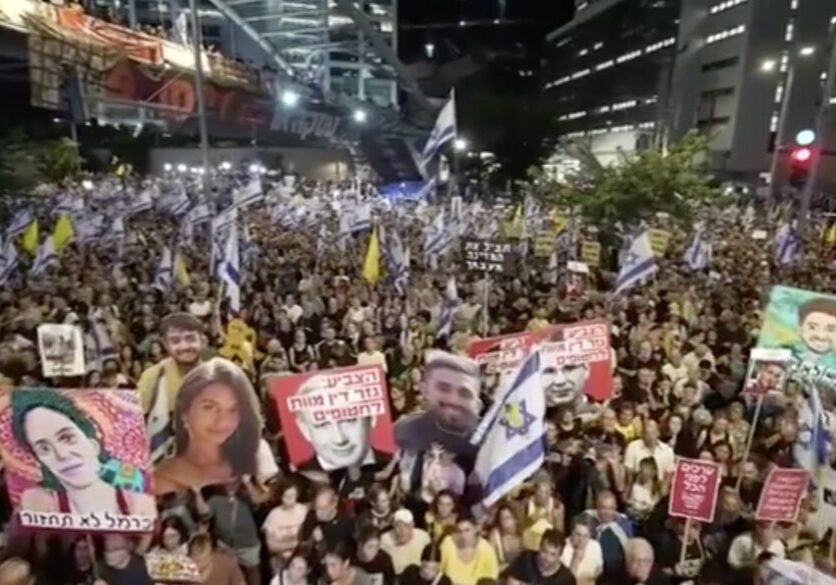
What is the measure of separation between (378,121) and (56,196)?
770 inches

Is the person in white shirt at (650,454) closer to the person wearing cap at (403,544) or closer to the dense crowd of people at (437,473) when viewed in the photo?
the dense crowd of people at (437,473)

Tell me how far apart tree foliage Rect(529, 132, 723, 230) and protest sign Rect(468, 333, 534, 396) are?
13.2m

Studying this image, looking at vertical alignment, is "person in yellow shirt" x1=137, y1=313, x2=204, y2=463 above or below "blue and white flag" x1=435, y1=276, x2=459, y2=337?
above

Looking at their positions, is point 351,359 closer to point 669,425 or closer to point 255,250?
point 669,425

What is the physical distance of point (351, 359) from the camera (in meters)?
9.48

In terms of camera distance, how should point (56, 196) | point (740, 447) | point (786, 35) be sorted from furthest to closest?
point (786, 35) < point (56, 196) < point (740, 447)

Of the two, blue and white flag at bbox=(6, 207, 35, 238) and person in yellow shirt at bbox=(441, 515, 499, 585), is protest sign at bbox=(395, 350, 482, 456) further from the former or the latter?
blue and white flag at bbox=(6, 207, 35, 238)

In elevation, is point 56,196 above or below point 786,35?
below

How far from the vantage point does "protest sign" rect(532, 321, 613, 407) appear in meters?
7.64

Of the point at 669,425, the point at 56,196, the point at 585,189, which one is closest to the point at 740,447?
the point at 669,425

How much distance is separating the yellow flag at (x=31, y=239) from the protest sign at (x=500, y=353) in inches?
399

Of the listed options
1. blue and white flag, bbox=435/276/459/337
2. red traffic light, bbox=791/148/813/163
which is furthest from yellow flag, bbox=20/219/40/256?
red traffic light, bbox=791/148/813/163

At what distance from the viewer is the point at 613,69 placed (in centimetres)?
8781

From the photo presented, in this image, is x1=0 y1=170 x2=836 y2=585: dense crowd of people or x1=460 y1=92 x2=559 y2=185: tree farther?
x1=460 y1=92 x2=559 y2=185: tree
